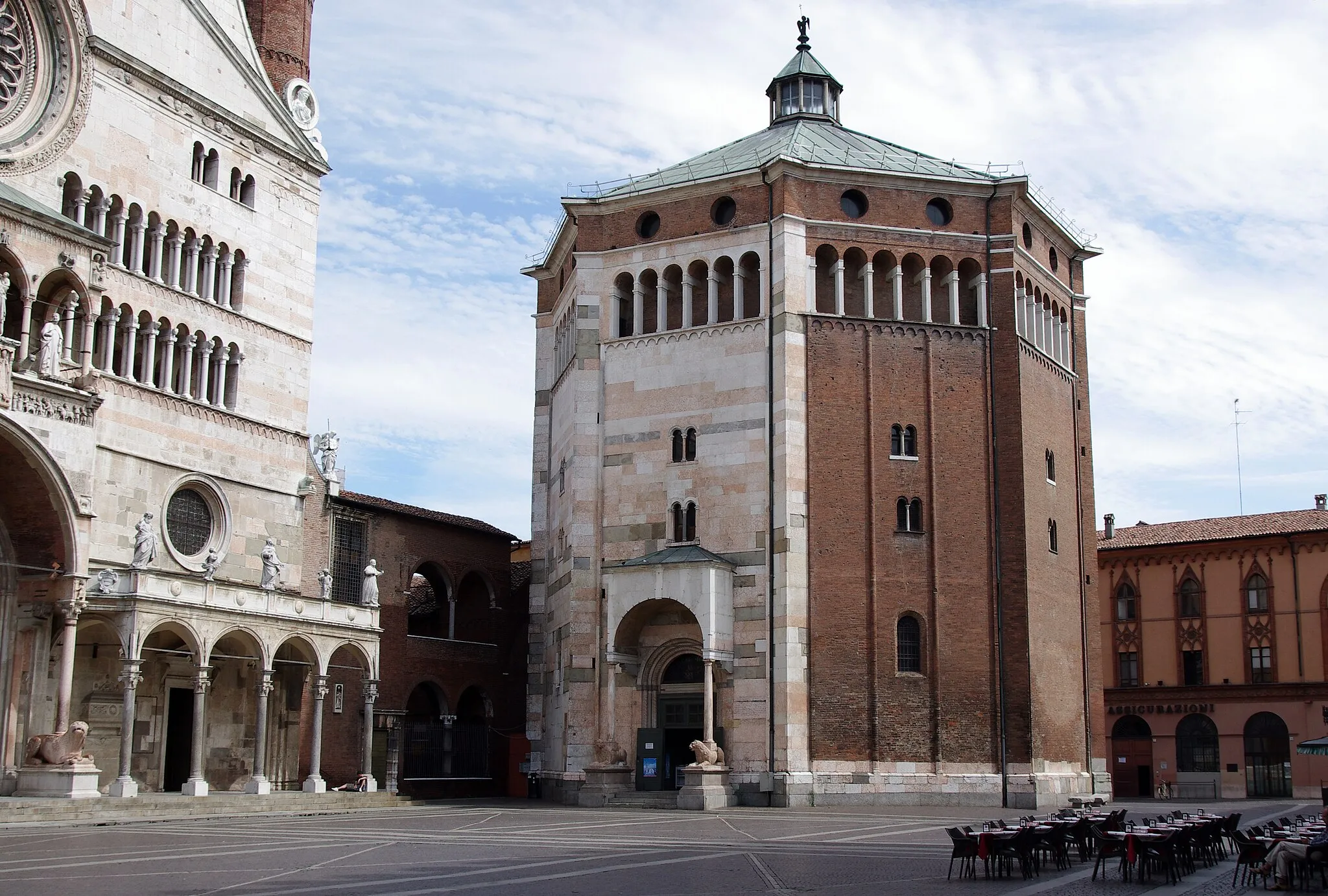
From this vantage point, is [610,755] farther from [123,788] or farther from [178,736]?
[123,788]

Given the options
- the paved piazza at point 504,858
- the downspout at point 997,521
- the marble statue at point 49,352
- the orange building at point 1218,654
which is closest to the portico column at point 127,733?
the paved piazza at point 504,858

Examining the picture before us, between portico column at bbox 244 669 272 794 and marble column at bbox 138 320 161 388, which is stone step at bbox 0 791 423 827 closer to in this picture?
portico column at bbox 244 669 272 794

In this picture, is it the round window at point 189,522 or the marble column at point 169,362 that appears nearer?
the round window at point 189,522

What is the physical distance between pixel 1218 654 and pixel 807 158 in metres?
30.7

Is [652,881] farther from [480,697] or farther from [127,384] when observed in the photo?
[480,697]

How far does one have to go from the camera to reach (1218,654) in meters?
60.2

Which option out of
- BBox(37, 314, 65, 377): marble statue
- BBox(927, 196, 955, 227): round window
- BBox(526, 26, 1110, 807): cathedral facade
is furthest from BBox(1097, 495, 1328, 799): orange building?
BBox(37, 314, 65, 377): marble statue

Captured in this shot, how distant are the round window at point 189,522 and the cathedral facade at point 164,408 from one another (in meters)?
0.08

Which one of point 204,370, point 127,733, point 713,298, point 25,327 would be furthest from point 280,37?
point 127,733

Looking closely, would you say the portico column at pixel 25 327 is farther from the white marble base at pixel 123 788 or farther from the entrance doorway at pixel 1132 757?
the entrance doorway at pixel 1132 757

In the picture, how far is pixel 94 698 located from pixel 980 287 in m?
26.9

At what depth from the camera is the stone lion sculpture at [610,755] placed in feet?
132

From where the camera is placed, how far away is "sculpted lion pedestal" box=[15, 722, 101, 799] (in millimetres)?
29672

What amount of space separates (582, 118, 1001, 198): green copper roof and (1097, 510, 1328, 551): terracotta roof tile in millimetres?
24745
